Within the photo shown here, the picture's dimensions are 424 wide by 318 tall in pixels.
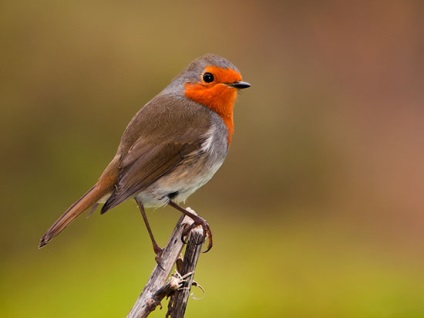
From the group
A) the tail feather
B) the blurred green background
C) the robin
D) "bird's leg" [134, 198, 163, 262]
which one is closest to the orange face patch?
the robin

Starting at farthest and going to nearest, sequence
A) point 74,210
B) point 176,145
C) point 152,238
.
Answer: point 176,145 → point 152,238 → point 74,210

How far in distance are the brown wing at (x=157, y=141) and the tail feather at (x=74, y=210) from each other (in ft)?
0.28

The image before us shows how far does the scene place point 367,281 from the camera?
21.6ft

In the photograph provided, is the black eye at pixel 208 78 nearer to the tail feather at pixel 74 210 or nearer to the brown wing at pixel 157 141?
the brown wing at pixel 157 141

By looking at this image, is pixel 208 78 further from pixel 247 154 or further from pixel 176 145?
pixel 247 154

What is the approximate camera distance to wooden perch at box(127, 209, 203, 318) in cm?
351

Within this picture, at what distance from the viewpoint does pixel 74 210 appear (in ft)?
13.0

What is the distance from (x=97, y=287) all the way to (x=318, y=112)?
148 inches

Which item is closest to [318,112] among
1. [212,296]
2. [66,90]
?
[66,90]

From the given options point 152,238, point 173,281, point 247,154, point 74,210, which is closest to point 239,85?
point 152,238

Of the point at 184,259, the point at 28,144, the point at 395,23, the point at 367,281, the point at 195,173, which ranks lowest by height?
the point at 184,259

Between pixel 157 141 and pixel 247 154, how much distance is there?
446 cm

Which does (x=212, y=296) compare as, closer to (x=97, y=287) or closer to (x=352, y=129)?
(x=97, y=287)

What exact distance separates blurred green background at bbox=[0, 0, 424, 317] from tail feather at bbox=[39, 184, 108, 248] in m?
1.90
